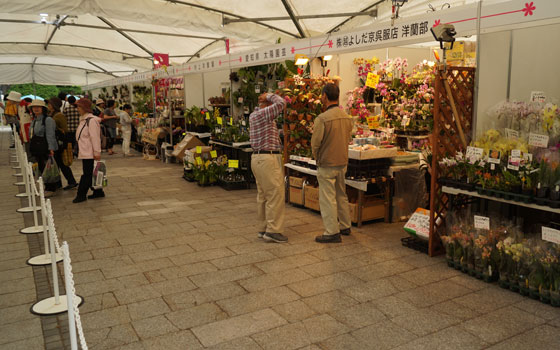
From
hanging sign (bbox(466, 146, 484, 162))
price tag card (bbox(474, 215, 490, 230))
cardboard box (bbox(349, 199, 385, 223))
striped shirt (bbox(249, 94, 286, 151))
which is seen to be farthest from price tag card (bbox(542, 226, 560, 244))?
striped shirt (bbox(249, 94, 286, 151))

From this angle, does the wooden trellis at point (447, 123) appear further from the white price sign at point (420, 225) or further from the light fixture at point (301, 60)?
the light fixture at point (301, 60)

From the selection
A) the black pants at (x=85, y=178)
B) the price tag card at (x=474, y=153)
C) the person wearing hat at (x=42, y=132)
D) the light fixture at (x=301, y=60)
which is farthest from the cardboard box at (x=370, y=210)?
the person wearing hat at (x=42, y=132)

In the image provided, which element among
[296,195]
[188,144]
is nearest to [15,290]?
[296,195]

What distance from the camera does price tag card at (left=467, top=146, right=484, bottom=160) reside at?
4121mm

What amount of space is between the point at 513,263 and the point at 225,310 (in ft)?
7.96

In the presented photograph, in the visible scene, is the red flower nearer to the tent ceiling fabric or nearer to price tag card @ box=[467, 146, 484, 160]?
price tag card @ box=[467, 146, 484, 160]

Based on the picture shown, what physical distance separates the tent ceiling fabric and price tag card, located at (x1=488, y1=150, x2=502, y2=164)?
4.80 m

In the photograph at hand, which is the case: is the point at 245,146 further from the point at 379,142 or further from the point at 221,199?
the point at 379,142

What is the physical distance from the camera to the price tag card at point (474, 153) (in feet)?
13.5

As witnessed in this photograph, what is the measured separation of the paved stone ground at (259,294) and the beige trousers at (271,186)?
0.29 m

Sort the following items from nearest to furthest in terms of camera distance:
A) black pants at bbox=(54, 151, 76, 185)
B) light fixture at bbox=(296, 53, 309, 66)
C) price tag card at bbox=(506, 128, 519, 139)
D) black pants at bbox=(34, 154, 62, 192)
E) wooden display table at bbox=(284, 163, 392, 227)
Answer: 1. price tag card at bbox=(506, 128, 519, 139)
2. wooden display table at bbox=(284, 163, 392, 227)
3. light fixture at bbox=(296, 53, 309, 66)
4. black pants at bbox=(34, 154, 62, 192)
5. black pants at bbox=(54, 151, 76, 185)

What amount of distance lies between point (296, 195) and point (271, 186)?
1920 mm

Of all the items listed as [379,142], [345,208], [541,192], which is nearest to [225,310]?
[345,208]

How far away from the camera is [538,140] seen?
12.5 feet
